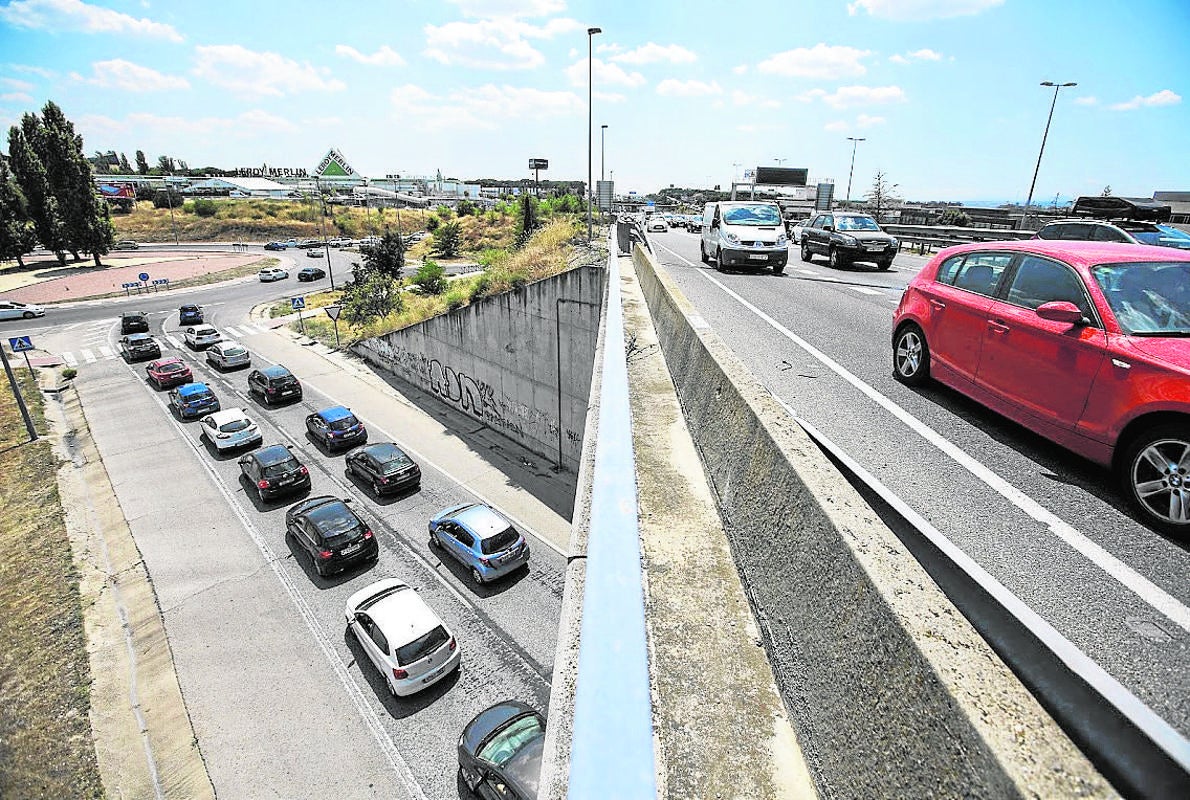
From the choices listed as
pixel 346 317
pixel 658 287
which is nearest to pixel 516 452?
pixel 658 287

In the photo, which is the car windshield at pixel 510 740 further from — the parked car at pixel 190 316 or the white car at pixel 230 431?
the parked car at pixel 190 316

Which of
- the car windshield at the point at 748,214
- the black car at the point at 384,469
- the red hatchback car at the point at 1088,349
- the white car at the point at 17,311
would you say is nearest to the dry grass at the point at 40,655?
the black car at the point at 384,469

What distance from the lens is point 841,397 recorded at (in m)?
6.21

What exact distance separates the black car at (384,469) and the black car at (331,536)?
2334 mm

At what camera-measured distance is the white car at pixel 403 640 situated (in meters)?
10.6

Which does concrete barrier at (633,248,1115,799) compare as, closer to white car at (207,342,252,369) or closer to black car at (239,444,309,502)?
black car at (239,444,309,502)

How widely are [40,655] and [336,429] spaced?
988 cm

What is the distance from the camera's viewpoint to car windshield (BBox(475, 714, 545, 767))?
8859 mm

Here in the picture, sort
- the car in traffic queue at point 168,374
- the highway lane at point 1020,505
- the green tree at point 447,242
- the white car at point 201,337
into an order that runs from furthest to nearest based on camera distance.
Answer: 1. the green tree at point 447,242
2. the white car at point 201,337
3. the car in traffic queue at point 168,374
4. the highway lane at point 1020,505

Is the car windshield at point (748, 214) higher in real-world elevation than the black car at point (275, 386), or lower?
higher

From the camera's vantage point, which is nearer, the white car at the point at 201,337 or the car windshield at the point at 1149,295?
the car windshield at the point at 1149,295

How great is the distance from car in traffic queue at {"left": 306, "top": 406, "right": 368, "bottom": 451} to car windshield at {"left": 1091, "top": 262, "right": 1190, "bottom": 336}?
20924 millimetres

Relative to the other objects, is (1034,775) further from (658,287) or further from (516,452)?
(516,452)

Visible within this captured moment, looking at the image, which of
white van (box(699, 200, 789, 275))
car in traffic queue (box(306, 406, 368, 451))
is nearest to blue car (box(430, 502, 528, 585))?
car in traffic queue (box(306, 406, 368, 451))
